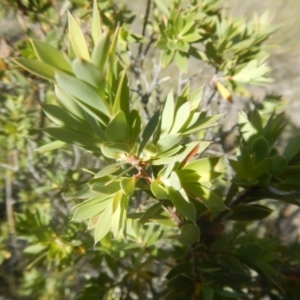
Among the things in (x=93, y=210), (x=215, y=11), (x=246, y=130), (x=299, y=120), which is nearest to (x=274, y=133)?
(x=246, y=130)

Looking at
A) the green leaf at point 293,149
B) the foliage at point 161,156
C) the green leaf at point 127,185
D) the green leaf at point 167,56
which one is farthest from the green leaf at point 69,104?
the green leaf at point 167,56

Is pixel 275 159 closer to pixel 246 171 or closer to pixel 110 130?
pixel 246 171

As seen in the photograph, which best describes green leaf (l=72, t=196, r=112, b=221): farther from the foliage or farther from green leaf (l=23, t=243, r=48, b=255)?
green leaf (l=23, t=243, r=48, b=255)

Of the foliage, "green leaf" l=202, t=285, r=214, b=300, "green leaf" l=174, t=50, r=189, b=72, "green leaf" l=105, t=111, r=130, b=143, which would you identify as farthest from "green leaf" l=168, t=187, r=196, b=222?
"green leaf" l=174, t=50, r=189, b=72

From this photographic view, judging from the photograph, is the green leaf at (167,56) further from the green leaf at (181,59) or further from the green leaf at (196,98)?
the green leaf at (196,98)

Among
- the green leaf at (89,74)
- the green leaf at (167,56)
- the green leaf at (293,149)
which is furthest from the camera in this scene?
the green leaf at (167,56)
